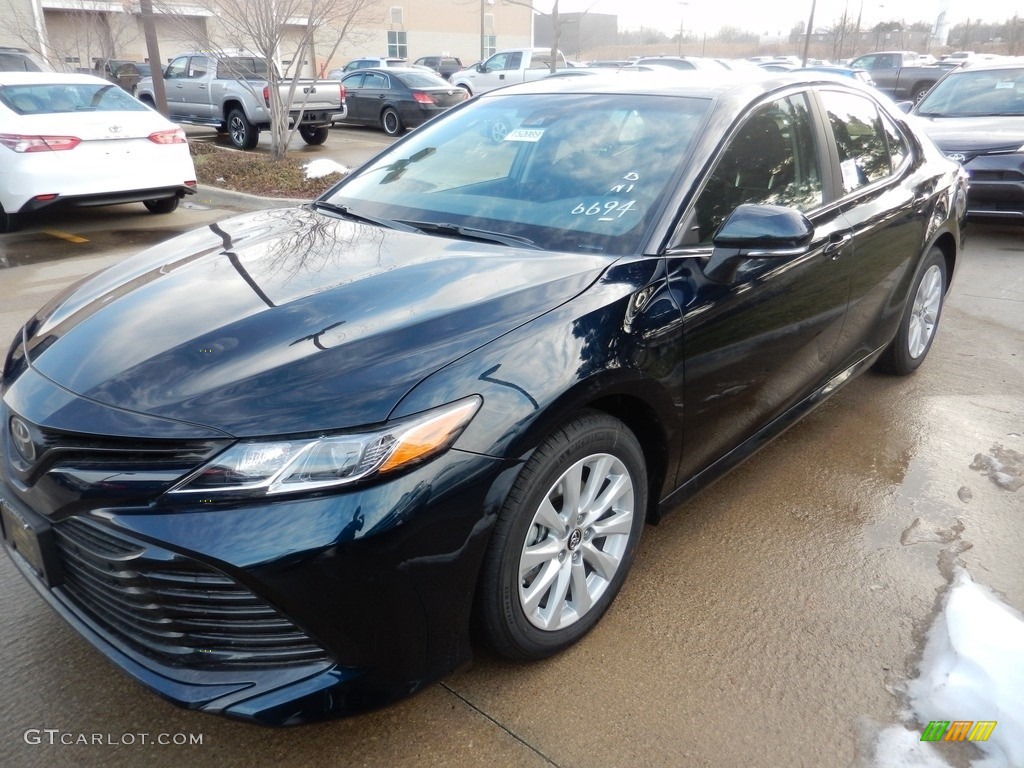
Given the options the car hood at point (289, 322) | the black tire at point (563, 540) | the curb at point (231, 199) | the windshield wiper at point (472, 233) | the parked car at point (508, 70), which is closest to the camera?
the car hood at point (289, 322)

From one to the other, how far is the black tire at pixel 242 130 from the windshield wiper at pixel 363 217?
472 inches

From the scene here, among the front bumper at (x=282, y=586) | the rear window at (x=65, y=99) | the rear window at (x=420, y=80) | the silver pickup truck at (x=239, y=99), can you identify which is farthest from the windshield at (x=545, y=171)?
the rear window at (x=420, y=80)

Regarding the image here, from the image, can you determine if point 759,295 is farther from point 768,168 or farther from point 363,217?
point 363,217

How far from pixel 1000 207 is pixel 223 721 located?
27.8 feet

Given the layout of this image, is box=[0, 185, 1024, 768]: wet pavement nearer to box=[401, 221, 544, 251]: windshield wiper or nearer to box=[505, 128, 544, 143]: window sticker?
box=[401, 221, 544, 251]: windshield wiper

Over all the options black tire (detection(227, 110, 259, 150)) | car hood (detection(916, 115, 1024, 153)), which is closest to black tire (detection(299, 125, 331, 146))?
black tire (detection(227, 110, 259, 150))

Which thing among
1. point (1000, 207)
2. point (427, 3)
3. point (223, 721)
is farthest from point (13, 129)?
point (427, 3)

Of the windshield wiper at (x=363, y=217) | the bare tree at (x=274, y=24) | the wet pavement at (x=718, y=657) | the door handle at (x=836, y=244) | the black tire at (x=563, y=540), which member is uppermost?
the bare tree at (x=274, y=24)

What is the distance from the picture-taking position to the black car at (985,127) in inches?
308

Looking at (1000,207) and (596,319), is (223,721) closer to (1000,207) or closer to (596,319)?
(596,319)

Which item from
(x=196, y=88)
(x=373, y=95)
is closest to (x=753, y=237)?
(x=196, y=88)

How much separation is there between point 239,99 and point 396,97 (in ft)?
14.3

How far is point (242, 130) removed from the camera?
14.4m

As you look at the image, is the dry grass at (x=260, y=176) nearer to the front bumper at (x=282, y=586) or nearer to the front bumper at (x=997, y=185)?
the front bumper at (x=997, y=185)
